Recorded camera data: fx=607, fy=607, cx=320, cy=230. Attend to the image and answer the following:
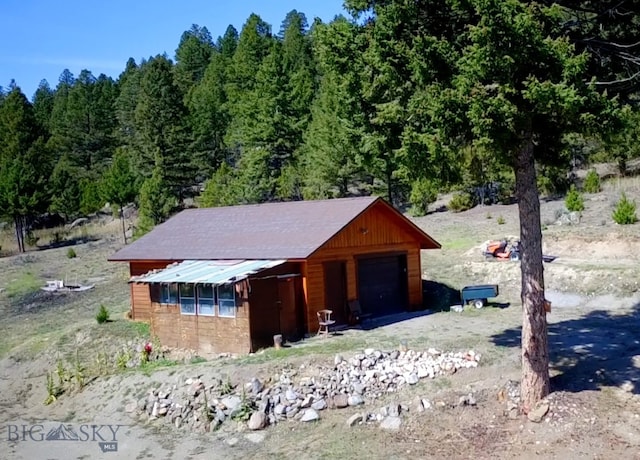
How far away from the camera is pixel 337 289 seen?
18.9 meters

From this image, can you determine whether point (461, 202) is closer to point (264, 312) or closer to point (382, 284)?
point (382, 284)

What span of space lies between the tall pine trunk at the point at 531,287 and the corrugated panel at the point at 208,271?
7644 millimetres

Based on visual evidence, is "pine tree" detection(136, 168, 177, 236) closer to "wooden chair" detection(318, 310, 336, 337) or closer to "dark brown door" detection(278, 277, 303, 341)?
"dark brown door" detection(278, 277, 303, 341)

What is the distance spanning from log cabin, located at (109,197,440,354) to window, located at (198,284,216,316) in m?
0.03

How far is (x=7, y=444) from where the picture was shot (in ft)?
44.8

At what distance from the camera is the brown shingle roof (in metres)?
18.6

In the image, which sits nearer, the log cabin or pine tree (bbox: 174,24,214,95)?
the log cabin

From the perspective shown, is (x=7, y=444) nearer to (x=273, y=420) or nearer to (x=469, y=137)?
(x=273, y=420)

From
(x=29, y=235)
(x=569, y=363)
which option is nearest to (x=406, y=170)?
(x=569, y=363)

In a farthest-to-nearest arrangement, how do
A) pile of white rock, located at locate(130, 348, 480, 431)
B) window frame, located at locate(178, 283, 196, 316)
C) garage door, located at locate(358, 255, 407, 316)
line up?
garage door, located at locate(358, 255, 407, 316)
window frame, located at locate(178, 283, 196, 316)
pile of white rock, located at locate(130, 348, 480, 431)

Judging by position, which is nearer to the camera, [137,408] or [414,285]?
[137,408]

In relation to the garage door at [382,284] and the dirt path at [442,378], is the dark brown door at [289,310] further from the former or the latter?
the garage door at [382,284]

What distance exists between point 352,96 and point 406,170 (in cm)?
183

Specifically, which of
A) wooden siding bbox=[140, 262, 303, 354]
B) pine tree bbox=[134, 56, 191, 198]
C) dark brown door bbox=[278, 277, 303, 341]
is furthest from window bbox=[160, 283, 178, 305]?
pine tree bbox=[134, 56, 191, 198]
